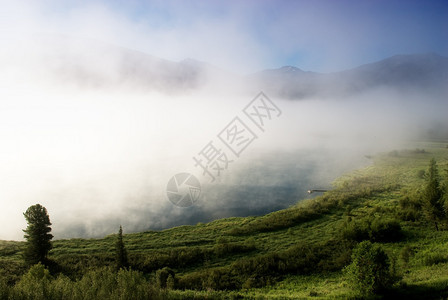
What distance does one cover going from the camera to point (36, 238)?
34562 millimetres

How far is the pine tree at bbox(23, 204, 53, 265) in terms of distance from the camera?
34156 millimetres

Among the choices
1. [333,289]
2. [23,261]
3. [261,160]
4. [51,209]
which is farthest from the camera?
[261,160]

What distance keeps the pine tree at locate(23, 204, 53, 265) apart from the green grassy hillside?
58.7 inches

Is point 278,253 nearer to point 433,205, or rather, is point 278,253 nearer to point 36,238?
point 433,205

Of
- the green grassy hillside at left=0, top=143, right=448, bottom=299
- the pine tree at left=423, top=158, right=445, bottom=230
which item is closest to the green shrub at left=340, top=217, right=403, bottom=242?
the green grassy hillside at left=0, top=143, right=448, bottom=299

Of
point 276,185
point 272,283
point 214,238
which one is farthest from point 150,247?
point 276,185

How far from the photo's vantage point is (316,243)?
123 ft

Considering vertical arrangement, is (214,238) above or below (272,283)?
above

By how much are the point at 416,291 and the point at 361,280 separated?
128 inches

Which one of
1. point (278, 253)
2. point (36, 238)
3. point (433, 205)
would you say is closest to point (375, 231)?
point (433, 205)

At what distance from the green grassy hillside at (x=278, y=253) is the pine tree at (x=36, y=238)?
1.49m

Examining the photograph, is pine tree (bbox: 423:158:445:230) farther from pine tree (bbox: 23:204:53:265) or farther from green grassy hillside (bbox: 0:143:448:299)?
pine tree (bbox: 23:204:53:265)

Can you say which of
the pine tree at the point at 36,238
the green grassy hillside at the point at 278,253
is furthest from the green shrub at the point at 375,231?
the pine tree at the point at 36,238

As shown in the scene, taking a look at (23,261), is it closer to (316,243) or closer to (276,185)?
(316,243)
